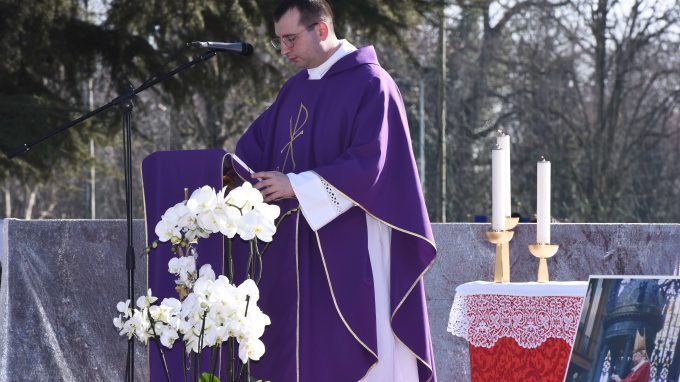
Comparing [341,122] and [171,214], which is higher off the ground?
[341,122]

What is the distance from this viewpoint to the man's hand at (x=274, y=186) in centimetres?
371

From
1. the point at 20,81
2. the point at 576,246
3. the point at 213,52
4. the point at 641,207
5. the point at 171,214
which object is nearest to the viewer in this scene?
the point at 171,214

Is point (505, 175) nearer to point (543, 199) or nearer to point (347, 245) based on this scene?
point (543, 199)

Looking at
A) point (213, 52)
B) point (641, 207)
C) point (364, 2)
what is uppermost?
point (364, 2)

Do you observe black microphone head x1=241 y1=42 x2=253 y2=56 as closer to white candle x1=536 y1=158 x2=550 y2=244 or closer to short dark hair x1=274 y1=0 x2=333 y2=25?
short dark hair x1=274 y1=0 x2=333 y2=25

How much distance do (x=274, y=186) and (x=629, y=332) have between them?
1.32 metres

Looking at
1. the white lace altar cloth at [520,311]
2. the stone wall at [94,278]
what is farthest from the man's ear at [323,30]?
the stone wall at [94,278]

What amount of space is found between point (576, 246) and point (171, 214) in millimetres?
2600

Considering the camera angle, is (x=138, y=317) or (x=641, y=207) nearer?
(x=138, y=317)

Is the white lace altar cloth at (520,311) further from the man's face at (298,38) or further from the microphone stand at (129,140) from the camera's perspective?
the microphone stand at (129,140)

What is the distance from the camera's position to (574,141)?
20188mm

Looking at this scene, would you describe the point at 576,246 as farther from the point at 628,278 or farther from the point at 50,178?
the point at 50,178

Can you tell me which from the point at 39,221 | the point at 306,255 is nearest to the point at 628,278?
the point at 306,255

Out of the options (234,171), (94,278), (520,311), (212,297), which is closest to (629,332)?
(212,297)
